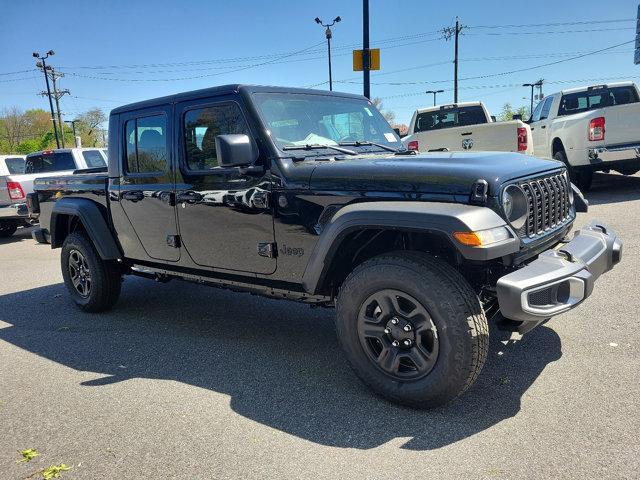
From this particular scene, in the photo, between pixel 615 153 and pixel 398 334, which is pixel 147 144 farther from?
pixel 615 153

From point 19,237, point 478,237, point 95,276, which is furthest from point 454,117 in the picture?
point 19,237

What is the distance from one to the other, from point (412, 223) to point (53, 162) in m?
11.6

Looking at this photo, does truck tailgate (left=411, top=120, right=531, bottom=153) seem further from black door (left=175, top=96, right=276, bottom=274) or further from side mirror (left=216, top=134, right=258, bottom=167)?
side mirror (left=216, top=134, right=258, bottom=167)

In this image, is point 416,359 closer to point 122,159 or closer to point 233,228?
point 233,228

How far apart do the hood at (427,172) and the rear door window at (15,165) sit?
1144 centimetres

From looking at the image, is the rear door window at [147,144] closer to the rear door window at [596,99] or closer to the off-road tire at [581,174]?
the off-road tire at [581,174]

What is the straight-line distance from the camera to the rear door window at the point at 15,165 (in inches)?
482

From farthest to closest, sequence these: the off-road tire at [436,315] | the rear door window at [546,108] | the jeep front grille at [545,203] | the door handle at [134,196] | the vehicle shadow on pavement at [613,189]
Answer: the rear door window at [546,108] → the vehicle shadow on pavement at [613,189] → the door handle at [134,196] → the jeep front grille at [545,203] → the off-road tire at [436,315]

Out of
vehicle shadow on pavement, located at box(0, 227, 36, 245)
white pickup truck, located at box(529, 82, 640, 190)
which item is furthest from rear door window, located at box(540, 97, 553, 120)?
vehicle shadow on pavement, located at box(0, 227, 36, 245)

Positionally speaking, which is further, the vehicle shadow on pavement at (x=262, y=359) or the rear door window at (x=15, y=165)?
the rear door window at (x=15, y=165)

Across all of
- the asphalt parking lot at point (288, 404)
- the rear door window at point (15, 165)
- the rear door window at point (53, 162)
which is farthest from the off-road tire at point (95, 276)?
the rear door window at point (15, 165)

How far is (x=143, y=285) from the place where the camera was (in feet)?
21.2

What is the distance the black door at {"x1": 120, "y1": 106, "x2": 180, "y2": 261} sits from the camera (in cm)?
422

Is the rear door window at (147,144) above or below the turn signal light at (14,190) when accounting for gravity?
above
